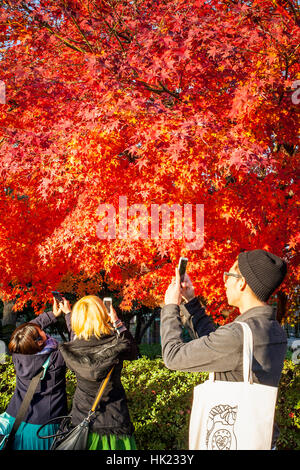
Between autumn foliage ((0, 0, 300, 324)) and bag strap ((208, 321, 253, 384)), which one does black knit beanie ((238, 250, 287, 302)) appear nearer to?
bag strap ((208, 321, 253, 384))

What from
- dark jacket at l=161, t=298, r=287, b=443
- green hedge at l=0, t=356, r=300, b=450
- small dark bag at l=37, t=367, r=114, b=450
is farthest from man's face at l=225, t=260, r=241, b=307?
green hedge at l=0, t=356, r=300, b=450

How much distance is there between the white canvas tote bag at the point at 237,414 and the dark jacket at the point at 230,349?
8cm

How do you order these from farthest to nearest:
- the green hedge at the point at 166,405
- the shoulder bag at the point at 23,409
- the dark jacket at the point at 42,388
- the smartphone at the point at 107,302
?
1. the green hedge at the point at 166,405
2. the dark jacket at the point at 42,388
3. the shoulder bag at the point at 23,409
4. the smartphone at the point at 107,302

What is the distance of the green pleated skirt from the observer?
8.79ft

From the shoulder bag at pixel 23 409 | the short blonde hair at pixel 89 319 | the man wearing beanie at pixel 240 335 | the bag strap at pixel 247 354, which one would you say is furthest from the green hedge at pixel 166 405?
the bag strap at pixel 247 354

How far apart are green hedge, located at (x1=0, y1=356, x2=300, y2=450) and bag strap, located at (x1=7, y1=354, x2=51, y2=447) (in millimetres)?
1950

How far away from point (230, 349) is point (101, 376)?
1.40 meters

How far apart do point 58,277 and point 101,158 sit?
5314 millimetres

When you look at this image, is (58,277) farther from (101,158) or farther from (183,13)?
(183,13)

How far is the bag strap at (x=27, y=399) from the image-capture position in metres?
3.26

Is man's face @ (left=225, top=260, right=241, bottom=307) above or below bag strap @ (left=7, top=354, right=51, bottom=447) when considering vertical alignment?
above

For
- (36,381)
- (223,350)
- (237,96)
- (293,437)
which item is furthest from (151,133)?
(293,437)

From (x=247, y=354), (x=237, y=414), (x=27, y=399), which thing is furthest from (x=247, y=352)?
(x=27, y=399)

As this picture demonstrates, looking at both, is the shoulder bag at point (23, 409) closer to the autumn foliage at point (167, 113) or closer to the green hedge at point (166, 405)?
the green hedge at point (166, 405)
